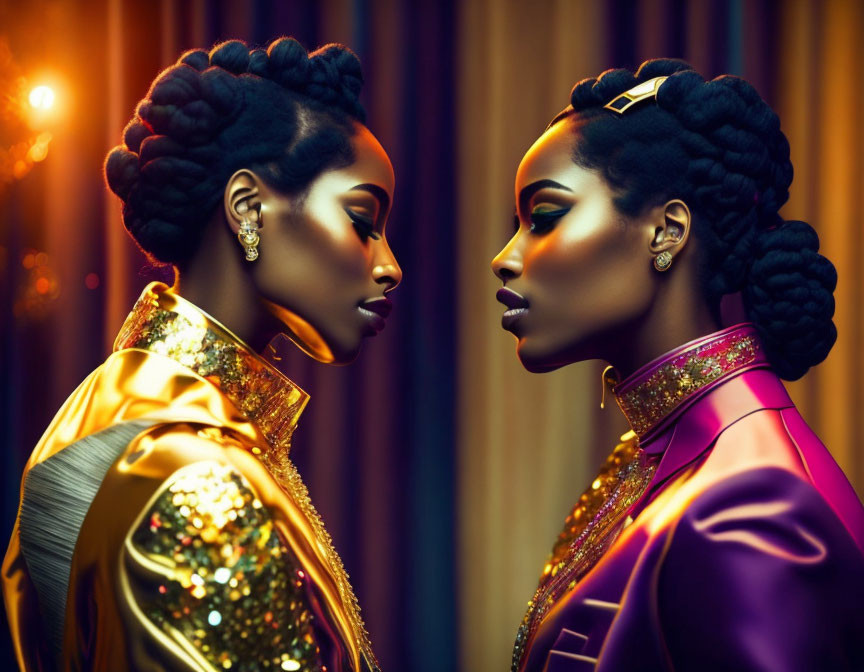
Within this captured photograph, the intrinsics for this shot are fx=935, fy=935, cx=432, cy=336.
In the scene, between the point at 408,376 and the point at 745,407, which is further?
the point at 408,376

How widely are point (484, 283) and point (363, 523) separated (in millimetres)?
776

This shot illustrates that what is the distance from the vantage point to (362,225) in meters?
1.65

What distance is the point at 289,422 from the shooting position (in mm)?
1656

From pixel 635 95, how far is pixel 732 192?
9.4 inches

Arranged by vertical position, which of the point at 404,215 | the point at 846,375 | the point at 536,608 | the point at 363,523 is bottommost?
the point at 363,523

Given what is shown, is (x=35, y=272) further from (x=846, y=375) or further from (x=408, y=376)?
(x=846, y=375)

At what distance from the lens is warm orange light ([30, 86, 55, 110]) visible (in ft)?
9.01

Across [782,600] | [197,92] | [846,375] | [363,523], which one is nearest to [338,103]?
[197,92]

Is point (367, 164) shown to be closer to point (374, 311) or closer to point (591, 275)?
point (374, 311)

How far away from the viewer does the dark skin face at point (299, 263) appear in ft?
5.16

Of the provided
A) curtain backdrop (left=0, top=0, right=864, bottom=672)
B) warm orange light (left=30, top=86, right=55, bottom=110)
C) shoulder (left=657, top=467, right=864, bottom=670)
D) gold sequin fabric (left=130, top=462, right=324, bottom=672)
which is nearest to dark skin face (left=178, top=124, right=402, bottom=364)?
gold sequin fabric (left=130, top=462, right=324, bottom=672)

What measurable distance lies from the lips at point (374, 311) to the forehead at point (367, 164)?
8.1 inches

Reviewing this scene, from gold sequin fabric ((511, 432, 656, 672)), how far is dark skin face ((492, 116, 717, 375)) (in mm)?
213

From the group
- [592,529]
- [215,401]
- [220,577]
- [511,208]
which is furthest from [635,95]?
[511,208]
